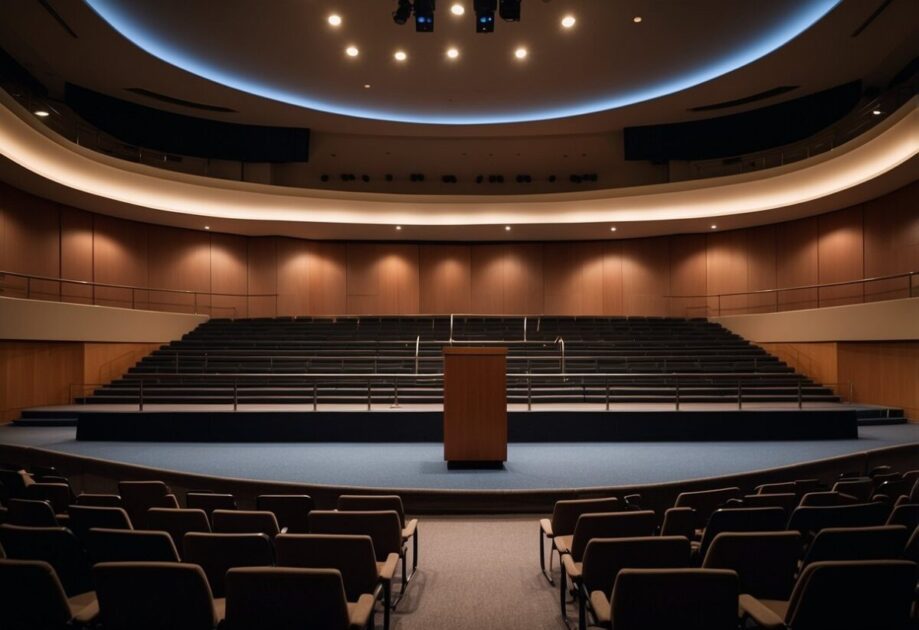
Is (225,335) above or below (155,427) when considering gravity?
above

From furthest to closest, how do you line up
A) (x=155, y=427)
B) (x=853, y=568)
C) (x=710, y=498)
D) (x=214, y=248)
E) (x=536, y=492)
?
(x=214, y=248) < (x=155, y=427) < (x=536, y=492) < (x=710, y=498) < (x=853, y=568)

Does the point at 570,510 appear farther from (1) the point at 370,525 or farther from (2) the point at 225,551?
(2) the point at 225,551

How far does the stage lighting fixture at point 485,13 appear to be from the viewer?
33.4ft

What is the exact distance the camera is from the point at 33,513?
4.02 metres

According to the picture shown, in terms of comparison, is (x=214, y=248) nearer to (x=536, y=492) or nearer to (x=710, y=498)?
(x=536, y=492)

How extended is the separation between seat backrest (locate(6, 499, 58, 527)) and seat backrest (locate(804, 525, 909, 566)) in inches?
179

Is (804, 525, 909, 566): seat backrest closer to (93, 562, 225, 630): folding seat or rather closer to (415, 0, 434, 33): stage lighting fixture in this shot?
(93, 562, 225, 630): folding seat

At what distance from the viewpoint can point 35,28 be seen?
42.7 feet

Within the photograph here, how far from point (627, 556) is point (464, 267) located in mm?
18808

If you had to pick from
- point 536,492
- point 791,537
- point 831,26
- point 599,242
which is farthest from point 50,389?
point 831,26

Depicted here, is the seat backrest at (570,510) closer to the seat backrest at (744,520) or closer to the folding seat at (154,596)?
the seat backrest at (744,520)

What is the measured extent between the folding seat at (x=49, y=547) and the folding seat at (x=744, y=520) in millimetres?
3446

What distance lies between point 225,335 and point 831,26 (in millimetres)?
16052

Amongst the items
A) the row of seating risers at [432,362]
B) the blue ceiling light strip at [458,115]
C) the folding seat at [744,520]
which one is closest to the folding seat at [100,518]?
the folding seat at [744,520]
